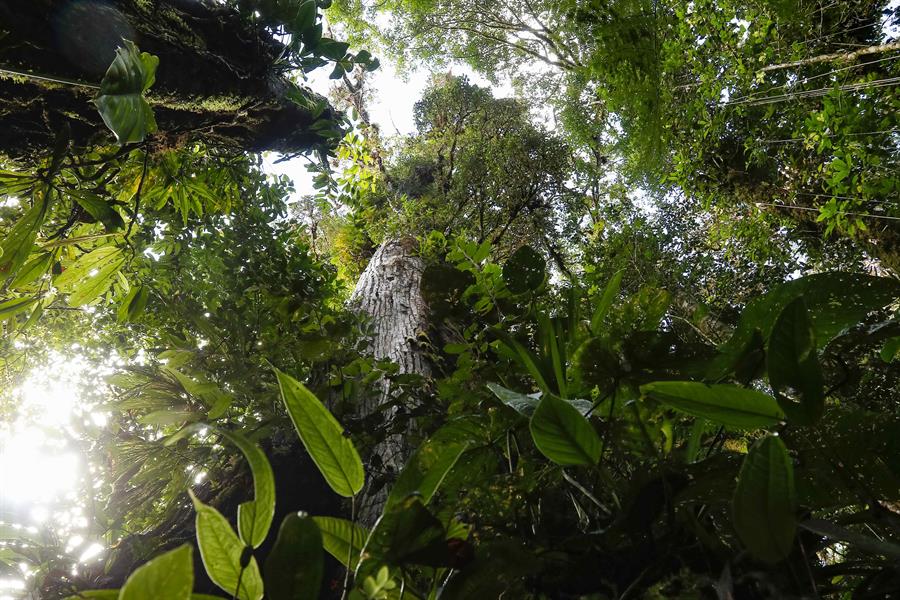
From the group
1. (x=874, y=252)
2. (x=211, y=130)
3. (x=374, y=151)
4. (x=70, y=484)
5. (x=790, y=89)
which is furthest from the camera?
(x=374, y=151)

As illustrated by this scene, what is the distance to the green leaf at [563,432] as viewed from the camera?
0.47 meters

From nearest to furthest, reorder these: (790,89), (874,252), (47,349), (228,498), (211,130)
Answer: (228,498)
(211,130)
(47,349)
(790,89)
(874,252)

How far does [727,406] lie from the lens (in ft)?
1.62

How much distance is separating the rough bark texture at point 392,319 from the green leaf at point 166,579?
2.29 ft

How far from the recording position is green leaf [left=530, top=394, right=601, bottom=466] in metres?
0.47

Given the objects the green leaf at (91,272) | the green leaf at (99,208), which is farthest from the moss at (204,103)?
the green leaf at (91,272)

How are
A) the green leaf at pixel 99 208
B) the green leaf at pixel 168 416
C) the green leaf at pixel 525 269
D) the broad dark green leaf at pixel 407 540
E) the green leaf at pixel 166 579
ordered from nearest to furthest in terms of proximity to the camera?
1. the green leaf at pixel 166 579
2. the broad dark green leaf at pixel 407 540
3. the green leaf at pixel 525 269
4. the green leaf at pixel 168 416
5. the green leaf at pixel 99 208

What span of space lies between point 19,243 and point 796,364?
150 cm

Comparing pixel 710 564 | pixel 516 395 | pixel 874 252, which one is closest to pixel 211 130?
pixel 516 395

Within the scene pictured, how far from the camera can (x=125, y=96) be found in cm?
90

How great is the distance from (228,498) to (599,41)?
9.64 feet

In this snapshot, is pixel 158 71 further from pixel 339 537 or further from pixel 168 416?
pixel 339 537

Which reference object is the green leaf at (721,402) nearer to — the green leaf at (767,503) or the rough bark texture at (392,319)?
the green leaf at (767,503)

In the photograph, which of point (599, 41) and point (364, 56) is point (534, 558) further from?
point (599, 41)
